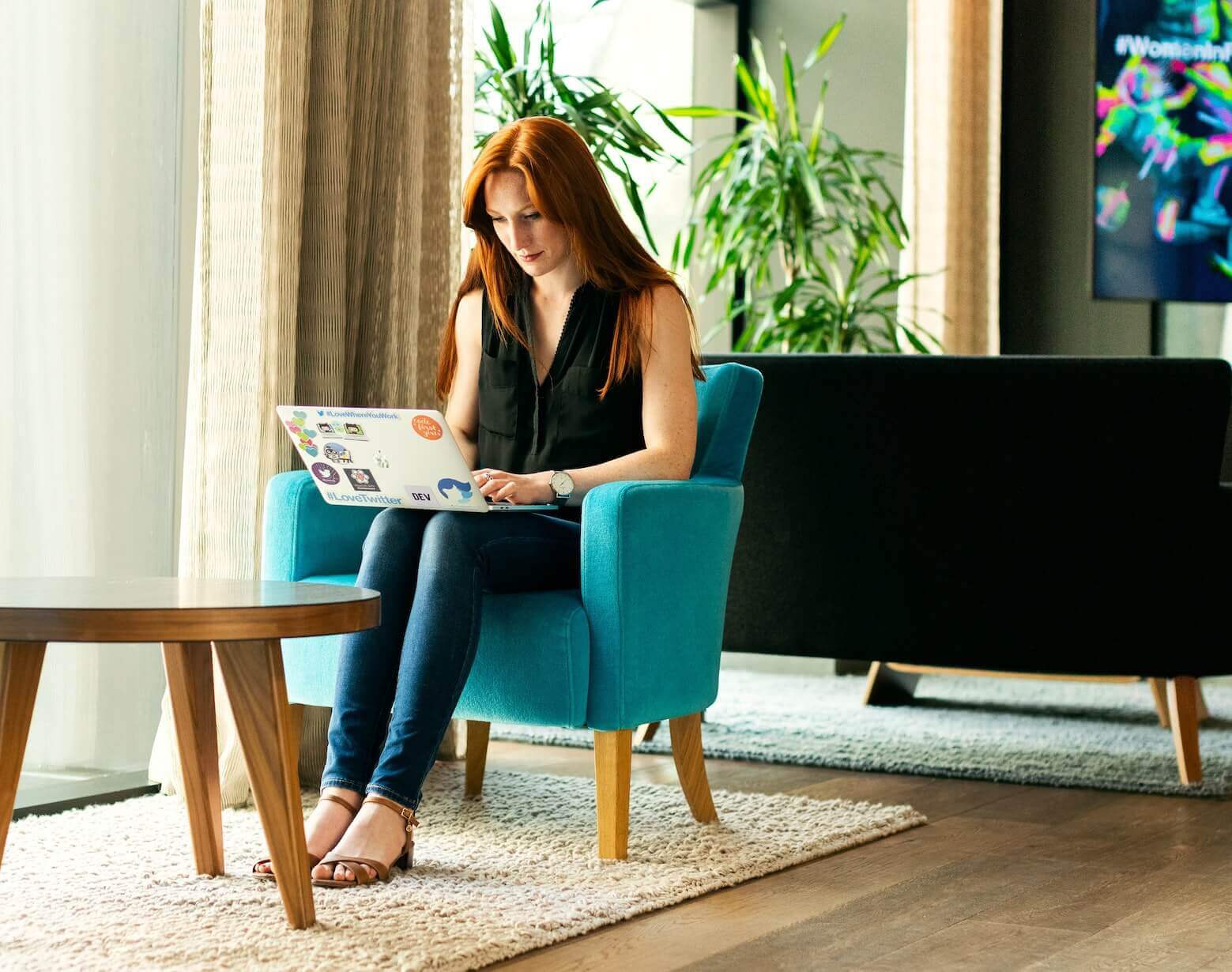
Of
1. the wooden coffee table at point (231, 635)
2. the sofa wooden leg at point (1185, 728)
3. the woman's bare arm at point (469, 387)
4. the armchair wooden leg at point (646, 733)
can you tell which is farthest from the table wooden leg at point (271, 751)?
the sofa wooden leg at point (1185, 728)

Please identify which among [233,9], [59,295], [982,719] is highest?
[233,9]

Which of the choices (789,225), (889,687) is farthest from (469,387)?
(789,225)

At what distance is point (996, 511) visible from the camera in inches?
116

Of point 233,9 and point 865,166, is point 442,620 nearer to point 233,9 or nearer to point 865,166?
point 233,9

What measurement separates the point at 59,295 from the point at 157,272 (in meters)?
0.24

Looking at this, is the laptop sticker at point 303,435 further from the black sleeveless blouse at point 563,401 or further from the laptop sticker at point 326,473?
the black sleeveless blouse at point 563,401

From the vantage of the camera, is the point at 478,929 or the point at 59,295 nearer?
the point at 478,929

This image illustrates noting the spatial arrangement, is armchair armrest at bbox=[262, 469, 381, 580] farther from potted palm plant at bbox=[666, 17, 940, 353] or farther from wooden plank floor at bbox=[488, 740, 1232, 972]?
potted palm plant at bbox=[666, 17, 940, 353]

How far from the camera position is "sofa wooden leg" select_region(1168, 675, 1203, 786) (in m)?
2.95

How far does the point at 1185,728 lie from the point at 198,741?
71.6 inches

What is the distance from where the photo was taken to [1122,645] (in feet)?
9.52

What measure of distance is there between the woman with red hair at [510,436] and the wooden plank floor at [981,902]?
1.24ft

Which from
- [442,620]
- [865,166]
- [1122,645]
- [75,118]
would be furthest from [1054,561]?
[865,166]

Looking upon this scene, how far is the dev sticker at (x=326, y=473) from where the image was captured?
222cm
